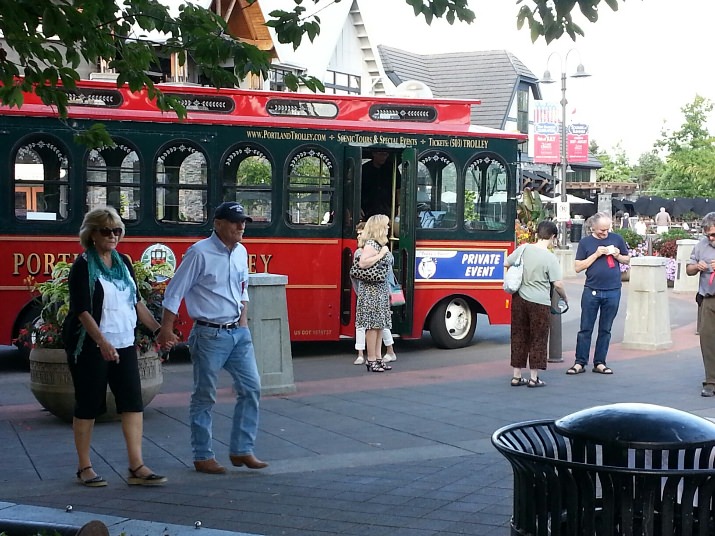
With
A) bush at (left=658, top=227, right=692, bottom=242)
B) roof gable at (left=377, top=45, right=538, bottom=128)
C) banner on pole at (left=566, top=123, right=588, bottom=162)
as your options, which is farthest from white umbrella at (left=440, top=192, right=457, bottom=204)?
roof gable at (left=377, top=45, right=538, bottom=128)

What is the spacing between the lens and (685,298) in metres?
22.8

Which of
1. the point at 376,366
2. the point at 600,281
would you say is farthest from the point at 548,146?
the point at 376,366

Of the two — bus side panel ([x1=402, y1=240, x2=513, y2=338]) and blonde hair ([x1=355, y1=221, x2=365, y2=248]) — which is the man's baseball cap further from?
bus side panel ([x1=402, y1=240, x2=513, y2=338])

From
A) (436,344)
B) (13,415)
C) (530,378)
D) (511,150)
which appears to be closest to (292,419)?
(13,415)

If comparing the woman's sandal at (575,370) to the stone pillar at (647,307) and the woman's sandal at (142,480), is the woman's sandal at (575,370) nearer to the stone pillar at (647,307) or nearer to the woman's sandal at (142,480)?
the stone pillar at (647,307)

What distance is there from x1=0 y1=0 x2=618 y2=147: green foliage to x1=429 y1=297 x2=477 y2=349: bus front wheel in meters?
7.42

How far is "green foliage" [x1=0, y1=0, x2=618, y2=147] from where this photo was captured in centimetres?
569

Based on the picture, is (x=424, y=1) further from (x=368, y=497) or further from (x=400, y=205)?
(x=400, y=205)

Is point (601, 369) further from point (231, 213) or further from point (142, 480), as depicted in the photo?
point (142, 480)

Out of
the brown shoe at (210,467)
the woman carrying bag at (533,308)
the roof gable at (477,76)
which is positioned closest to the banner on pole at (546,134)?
the roof gable at (477,76)

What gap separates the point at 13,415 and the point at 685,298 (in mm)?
16965

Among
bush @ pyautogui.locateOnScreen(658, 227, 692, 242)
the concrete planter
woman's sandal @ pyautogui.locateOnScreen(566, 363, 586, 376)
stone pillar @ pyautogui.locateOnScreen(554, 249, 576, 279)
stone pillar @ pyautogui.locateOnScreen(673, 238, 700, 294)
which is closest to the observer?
the concrete planter

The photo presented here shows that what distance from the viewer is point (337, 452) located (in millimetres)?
7902

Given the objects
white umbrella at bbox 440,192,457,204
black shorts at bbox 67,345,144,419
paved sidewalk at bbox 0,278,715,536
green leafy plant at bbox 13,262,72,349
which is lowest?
paved sidewalk at bbox 0,278,715,536
